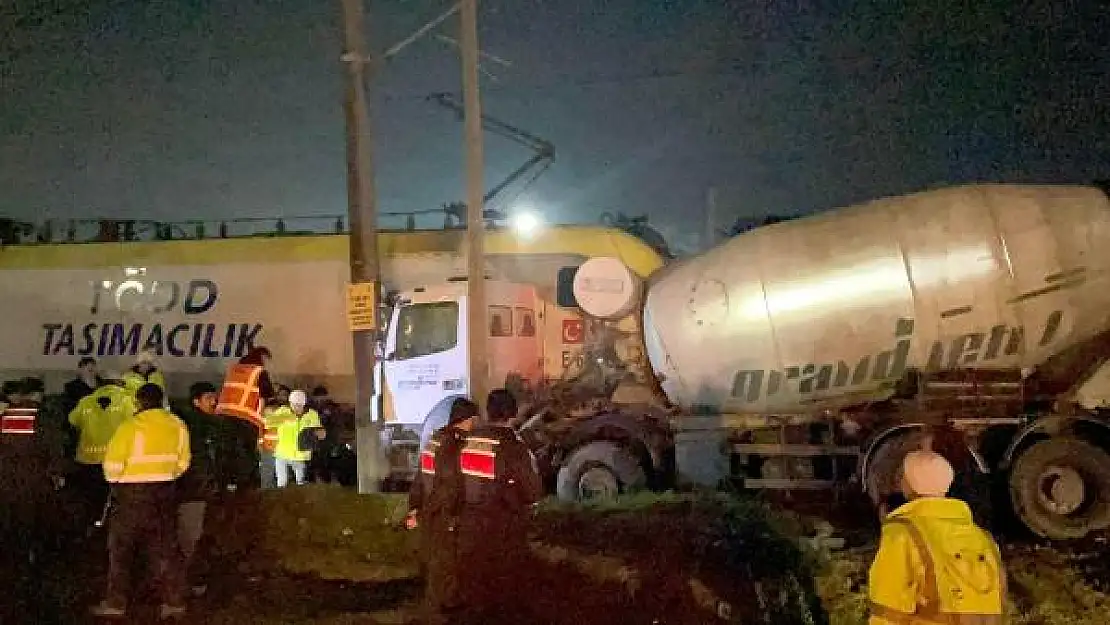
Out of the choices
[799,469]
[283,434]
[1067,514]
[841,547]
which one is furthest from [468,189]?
[1067,514]

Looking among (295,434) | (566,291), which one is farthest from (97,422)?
(566,291)

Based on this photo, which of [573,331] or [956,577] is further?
[573,331]

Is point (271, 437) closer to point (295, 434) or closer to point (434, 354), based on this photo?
point (295, 434)

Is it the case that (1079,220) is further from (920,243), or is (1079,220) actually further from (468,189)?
(468,189)

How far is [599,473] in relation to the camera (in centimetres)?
1054

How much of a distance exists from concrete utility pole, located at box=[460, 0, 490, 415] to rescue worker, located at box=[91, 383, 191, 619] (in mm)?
4316

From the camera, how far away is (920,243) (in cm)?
938

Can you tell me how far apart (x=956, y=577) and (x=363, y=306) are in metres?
7.67

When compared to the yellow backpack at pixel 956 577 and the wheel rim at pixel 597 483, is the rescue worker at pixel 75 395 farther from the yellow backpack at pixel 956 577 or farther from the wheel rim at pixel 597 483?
the yellow backpack at pixel 956 577

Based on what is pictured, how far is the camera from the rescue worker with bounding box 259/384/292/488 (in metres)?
11.3

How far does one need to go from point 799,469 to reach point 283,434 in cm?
547

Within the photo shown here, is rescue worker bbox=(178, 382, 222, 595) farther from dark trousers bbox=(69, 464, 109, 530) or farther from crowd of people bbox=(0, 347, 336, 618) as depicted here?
dark trousers bbox=(69, 464, 109, 530)

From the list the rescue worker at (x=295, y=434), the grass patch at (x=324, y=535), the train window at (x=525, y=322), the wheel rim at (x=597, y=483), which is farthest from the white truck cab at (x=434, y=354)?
the grass patch at (x=324, y=535)

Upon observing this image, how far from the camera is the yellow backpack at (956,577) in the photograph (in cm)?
338
